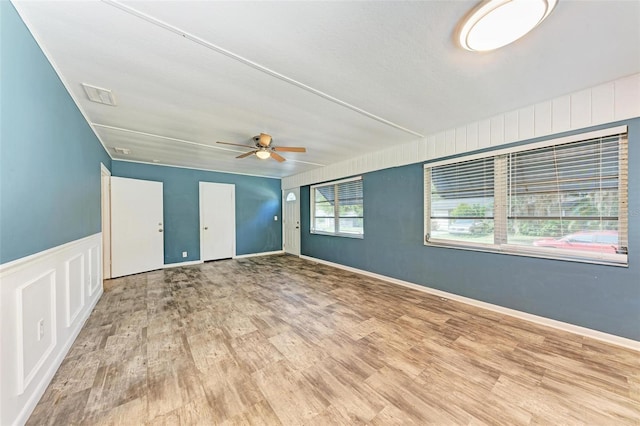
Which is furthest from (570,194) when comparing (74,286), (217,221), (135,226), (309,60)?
(135,226)

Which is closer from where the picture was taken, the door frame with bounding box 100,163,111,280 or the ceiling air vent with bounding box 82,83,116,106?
the ceiling air vent with bounding box 82,83,116,106

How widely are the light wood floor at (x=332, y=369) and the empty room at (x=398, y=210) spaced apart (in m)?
0.02

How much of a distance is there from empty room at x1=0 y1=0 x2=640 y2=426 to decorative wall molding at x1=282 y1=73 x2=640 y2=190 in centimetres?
2

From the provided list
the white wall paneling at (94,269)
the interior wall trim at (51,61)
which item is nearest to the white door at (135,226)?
the white wall paneling at (94,269)

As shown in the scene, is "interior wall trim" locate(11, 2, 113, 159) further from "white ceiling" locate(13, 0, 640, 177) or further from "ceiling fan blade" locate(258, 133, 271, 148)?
"ceiling fan blade" locate(258, 133, 271, 148)

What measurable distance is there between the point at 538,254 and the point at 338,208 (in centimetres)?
346

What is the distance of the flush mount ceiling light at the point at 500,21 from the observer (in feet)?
4.21

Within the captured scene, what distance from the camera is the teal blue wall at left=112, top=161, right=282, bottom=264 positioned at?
516 cm

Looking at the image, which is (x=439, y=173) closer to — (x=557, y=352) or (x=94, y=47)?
(x=557, y=352)

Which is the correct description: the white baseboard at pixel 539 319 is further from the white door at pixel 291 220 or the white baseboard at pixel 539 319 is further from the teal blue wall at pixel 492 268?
the white door at pixel 291 220

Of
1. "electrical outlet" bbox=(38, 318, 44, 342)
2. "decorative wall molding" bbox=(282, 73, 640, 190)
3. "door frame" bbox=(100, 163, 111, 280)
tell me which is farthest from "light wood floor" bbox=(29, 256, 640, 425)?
"decorative wall molding" bbox=(282, 73, 640, 190)

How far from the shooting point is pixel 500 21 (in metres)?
1.38

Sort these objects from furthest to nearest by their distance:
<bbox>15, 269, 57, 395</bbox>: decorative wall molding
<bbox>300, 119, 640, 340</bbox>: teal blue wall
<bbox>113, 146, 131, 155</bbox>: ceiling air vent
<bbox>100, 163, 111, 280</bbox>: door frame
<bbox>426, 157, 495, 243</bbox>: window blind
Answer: <bbox>100, 163, 111, 280</bbox>: door frame
<bbox>113, 146, 131, 155</bbox>: ceiling air vent
<bbox>426, 157, 495, 243</bbox>: window blind
<bbox>300, 119, 640, 340</bbox>: teal blue wall
<bbox>15, 269, 57, 395</bbox>: decorative wall molding

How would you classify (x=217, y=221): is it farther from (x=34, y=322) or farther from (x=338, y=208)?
(x=34, y=322)
